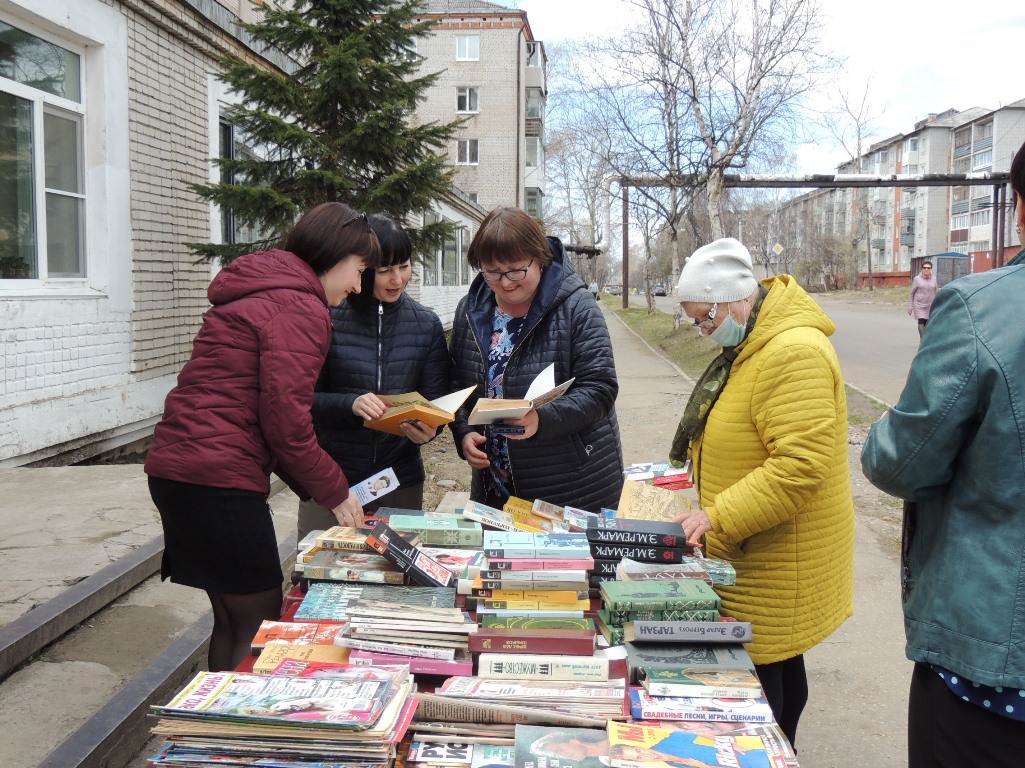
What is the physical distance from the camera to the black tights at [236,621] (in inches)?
100

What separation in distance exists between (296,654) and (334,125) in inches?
298

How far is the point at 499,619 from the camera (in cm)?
202

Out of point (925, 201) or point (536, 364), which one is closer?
point (536, 364)

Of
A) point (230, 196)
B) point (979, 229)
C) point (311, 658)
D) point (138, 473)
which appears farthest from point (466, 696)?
point (979, 229)

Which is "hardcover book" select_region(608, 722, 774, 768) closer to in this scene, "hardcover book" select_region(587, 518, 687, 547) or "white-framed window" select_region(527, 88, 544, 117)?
"hardcover book" select_region(587, 518, 687, 547)

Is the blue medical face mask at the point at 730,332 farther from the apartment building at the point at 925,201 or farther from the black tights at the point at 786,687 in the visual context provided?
the apartment building at the point at 925,201

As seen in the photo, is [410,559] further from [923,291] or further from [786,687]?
[923,291]

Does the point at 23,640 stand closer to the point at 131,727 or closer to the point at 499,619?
the point at 131,727

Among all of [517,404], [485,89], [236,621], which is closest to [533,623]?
[517,404]

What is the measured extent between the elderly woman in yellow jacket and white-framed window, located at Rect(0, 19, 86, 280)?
18.6ft

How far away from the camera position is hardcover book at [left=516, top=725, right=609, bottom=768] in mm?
1571

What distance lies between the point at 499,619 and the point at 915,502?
98 centimetres

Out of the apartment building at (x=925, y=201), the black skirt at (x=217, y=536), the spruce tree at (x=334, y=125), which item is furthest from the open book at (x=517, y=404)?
the apartment building at (x=925, y=201)

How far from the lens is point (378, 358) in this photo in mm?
3246
